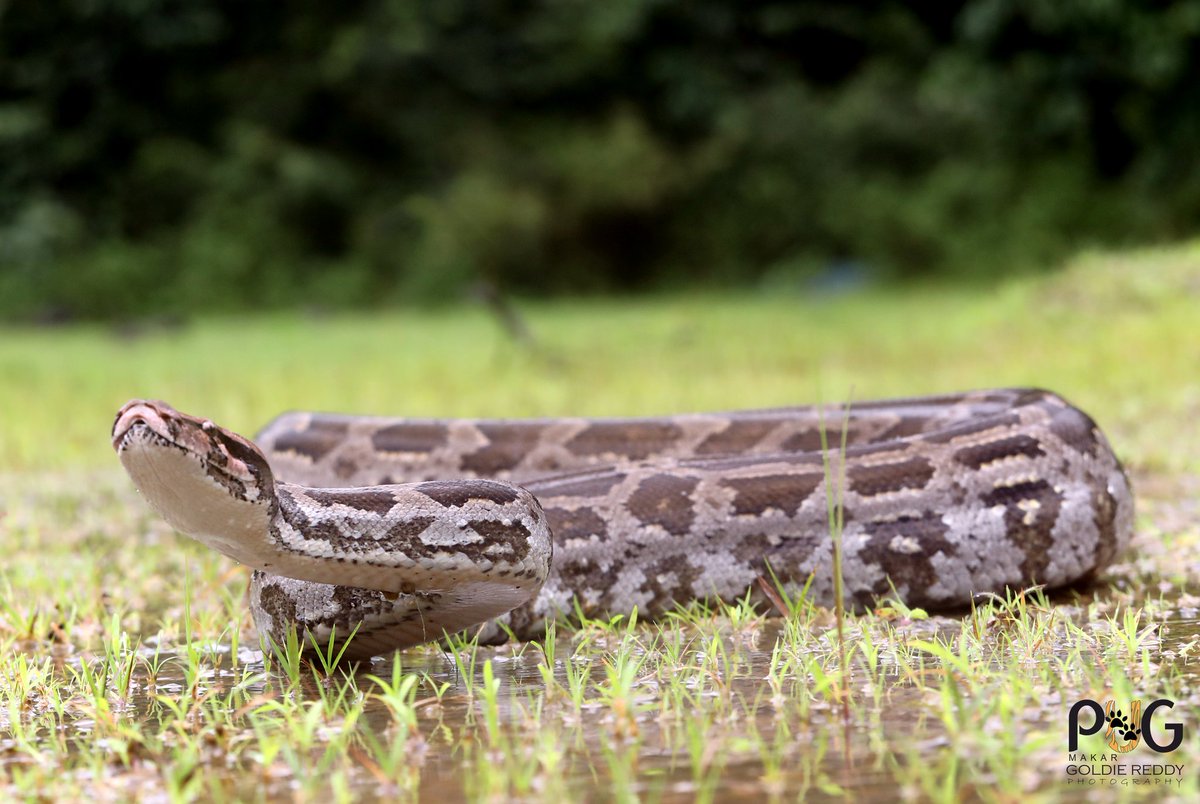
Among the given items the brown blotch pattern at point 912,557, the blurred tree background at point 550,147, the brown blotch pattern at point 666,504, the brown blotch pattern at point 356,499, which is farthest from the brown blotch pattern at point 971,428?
the blurred tree background at point 550,147

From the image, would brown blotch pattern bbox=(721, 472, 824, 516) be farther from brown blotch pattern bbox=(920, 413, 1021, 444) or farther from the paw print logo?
the paw print logo

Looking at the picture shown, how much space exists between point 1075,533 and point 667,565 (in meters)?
1.51

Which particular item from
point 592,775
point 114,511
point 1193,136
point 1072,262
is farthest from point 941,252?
point 592,775

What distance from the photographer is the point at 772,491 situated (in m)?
5.59

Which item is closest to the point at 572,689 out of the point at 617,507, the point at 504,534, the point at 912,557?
the point at 504,534

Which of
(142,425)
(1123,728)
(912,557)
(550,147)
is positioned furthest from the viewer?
(550,147)

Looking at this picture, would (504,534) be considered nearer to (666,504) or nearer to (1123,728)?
(666,504)

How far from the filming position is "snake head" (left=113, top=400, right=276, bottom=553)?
3.90 metres

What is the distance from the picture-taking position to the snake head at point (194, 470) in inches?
154

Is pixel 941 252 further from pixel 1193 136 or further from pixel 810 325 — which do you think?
pixel 810 325

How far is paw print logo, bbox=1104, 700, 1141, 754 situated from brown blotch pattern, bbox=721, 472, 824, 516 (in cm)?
201

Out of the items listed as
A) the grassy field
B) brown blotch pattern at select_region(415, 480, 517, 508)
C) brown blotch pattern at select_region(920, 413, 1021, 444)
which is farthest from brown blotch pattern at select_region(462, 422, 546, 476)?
brown blotch pattern at select_region(415, 480, 517, 508)

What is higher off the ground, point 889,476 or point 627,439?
point 627,439

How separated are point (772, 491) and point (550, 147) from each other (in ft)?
90.0
